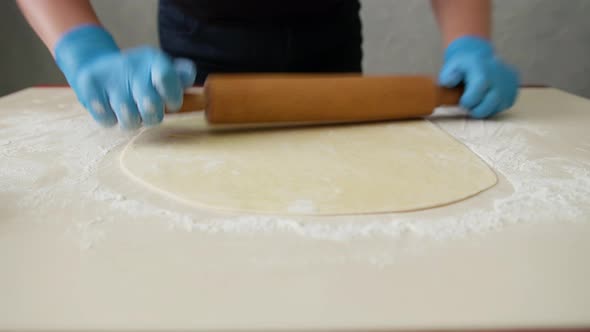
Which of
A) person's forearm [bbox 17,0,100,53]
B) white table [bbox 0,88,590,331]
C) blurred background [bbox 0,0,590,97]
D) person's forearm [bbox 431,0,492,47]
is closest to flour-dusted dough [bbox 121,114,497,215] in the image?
white table [bbox 0,88,590,331]

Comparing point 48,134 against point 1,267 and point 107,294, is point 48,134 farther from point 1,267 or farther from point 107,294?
point 107,294

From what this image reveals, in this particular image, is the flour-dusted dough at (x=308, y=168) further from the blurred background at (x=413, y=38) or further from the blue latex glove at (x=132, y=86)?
the blurred background at (x=413, y=38)

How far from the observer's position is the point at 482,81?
112 cm

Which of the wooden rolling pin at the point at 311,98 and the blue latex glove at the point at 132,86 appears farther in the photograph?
the wooden rolling pin at the point at 311,98

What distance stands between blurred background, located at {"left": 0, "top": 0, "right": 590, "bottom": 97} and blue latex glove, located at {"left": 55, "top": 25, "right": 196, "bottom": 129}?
1.59 metres

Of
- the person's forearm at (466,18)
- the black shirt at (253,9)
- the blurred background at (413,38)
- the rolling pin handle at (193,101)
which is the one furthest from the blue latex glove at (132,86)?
the blurred background at (413,38)

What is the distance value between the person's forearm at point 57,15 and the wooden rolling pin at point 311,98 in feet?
0.97

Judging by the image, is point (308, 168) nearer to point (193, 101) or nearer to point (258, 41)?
point (193, 101)

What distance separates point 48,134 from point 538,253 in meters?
0.97

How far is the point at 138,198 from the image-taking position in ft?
2.38

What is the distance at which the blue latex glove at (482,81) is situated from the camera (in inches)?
44.6

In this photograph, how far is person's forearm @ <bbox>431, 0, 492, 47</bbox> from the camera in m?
1.31

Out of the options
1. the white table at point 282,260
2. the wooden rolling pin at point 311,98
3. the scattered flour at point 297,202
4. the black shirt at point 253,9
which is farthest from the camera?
the black shirt at point 253,9

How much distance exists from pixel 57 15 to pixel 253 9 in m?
0.47
